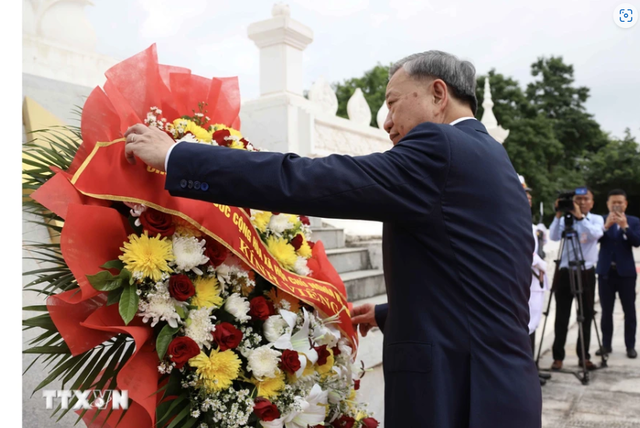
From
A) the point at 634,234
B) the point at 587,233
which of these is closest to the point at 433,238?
the point at 587,233

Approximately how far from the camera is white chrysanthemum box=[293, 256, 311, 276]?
6.77 ft

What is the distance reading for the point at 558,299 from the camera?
570 centimetres

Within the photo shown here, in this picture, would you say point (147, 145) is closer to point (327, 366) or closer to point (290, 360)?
point (290, 360)

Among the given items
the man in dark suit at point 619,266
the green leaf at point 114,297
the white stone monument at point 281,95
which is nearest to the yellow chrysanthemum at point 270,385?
the green leaf at point 114,297

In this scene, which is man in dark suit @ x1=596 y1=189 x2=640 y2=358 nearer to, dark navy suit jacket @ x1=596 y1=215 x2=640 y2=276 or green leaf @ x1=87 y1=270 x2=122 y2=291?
dark navy suit jacket @ x1=596 y1=215 x2=640 y2=276

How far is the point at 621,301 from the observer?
248 inches

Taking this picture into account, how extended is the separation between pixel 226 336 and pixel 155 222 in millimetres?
381

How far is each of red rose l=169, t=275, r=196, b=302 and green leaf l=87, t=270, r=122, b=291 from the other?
141 mm

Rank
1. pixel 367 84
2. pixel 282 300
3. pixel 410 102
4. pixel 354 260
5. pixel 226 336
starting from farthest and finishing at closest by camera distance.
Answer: pixel 367 84 < pixel 354 260 < pixel 282 300 < pixel 410 102 < pixel 226 336

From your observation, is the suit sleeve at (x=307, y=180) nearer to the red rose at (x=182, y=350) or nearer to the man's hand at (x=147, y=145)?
the man's hand at (x=147, y=145)

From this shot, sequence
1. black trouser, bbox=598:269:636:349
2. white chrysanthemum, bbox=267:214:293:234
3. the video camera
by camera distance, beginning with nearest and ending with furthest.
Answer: white chrysanthemum, bbox=267:214:293:234, the video camera, black trouser, bbox=598:269:636:349

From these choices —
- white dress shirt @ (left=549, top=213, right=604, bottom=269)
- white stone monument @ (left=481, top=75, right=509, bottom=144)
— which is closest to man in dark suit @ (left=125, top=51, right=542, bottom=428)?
white dress shirt @ (left=549, top=213, right=604, bottom=269)

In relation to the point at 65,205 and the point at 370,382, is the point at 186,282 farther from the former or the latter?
the point at 370,382

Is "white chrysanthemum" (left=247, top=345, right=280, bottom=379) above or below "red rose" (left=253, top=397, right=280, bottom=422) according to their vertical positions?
above
